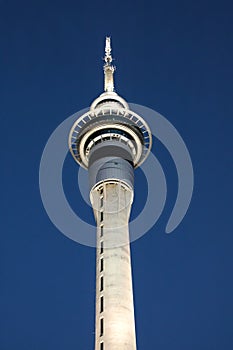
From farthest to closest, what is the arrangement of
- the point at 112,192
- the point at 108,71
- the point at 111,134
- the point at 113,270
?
the point at 108,71 < the point at 111,134 < the point at 112,192 < the point at 113,270

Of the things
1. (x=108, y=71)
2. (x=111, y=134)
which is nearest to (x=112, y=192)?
(x=111, y=134)

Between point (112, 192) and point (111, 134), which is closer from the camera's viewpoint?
point (112, 192)

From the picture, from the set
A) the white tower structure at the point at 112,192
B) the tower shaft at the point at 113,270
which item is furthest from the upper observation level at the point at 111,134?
the tower shaft at the point at 113,270

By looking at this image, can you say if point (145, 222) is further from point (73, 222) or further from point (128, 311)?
point (128, 311)

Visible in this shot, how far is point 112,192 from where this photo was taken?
313 feet

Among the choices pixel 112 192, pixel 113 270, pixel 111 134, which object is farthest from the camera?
pixel 111 134

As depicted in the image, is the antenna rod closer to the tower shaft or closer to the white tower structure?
the white tower structure

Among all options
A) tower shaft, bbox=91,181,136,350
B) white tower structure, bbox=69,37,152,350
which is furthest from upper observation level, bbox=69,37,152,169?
tower shaft, bbox=91,181,136,350

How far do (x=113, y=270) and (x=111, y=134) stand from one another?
28276 millimetres

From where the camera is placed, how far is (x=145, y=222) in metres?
110

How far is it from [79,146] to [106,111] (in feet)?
27.1

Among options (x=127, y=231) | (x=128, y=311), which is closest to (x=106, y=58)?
(x=127, y=231)

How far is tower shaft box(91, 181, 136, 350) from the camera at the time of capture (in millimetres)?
78688

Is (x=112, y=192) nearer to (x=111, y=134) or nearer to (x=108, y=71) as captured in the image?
(x=111, y=134)
